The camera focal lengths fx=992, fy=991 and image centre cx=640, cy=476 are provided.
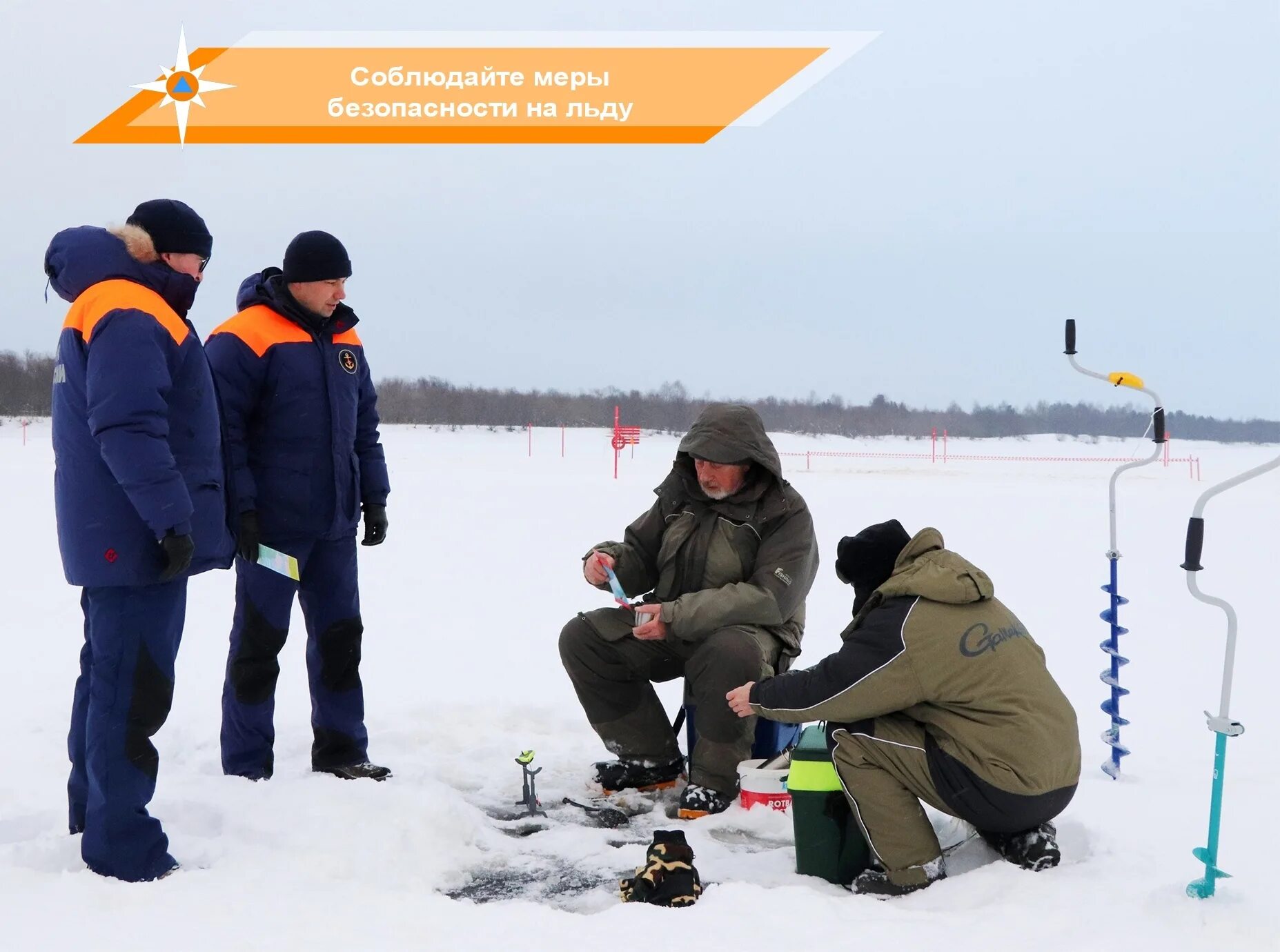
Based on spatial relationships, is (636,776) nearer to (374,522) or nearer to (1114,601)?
(374,522)

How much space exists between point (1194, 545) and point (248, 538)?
2876 millimetres

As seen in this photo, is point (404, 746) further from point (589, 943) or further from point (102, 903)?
point (589, 943)

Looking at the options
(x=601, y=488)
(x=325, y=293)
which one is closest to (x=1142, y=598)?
(x=325, y=293)

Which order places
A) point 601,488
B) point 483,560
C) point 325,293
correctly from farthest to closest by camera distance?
point 601,488, point 483,560, point 325,293

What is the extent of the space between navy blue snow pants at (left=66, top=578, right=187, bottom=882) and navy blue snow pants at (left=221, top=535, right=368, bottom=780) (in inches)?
A: 30.5

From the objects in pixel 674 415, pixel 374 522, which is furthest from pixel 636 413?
pixel 374 522

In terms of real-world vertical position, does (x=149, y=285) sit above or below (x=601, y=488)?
above

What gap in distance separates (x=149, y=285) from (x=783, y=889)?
240cm

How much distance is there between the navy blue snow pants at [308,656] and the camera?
11.8ft

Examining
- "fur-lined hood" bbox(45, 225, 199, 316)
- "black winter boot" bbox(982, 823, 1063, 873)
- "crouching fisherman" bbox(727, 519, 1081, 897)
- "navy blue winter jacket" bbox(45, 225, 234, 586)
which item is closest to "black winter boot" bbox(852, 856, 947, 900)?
"crouching fisherman" bbox(727, 519, 1081, 897)

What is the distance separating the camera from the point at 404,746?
4.19 metres

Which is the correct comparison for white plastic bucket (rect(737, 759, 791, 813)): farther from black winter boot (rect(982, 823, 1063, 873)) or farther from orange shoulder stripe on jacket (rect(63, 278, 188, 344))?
orange shoulder stripe on jacket (rect(63, 278, 188, 344))

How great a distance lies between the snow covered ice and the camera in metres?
2.37

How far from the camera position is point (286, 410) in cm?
359
